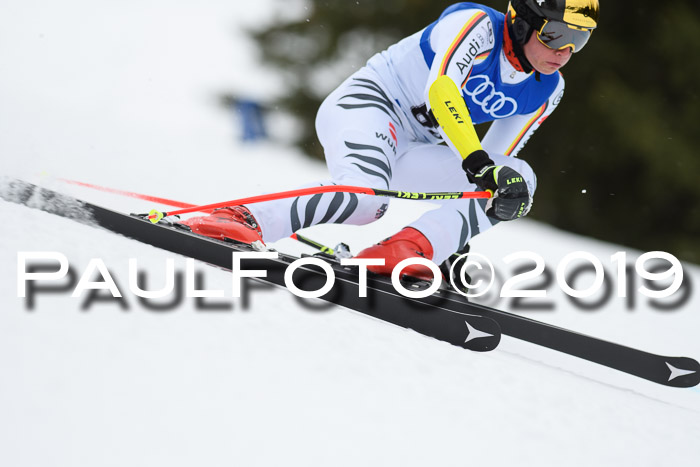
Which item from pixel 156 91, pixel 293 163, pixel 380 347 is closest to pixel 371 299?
pixel 380 347

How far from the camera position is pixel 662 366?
85.0 inches

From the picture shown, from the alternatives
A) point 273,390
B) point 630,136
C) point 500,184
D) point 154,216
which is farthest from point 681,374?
point 630,136

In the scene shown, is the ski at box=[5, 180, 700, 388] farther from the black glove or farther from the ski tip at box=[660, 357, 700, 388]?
the black glove

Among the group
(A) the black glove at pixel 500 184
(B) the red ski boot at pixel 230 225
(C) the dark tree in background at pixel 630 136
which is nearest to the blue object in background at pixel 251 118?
(C) the dark tree in background at pixel 630 136

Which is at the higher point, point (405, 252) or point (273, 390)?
point (405, 252)

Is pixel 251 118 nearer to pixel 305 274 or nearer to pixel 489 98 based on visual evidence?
pixel 489 98

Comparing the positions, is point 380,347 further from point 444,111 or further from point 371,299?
point 444,111

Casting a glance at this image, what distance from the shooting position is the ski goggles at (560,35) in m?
2.25

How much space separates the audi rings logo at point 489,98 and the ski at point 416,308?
0.69m

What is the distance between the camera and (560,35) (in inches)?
89.3

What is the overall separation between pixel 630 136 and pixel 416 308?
29.7 feet

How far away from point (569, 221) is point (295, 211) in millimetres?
9019

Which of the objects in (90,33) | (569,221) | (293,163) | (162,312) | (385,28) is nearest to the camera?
(162,312)

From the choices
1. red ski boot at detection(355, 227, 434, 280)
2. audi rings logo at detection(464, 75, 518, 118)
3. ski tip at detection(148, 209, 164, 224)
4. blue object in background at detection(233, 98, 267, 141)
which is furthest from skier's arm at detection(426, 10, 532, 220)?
blue object in background at detection(233, 98, 267, 141)
